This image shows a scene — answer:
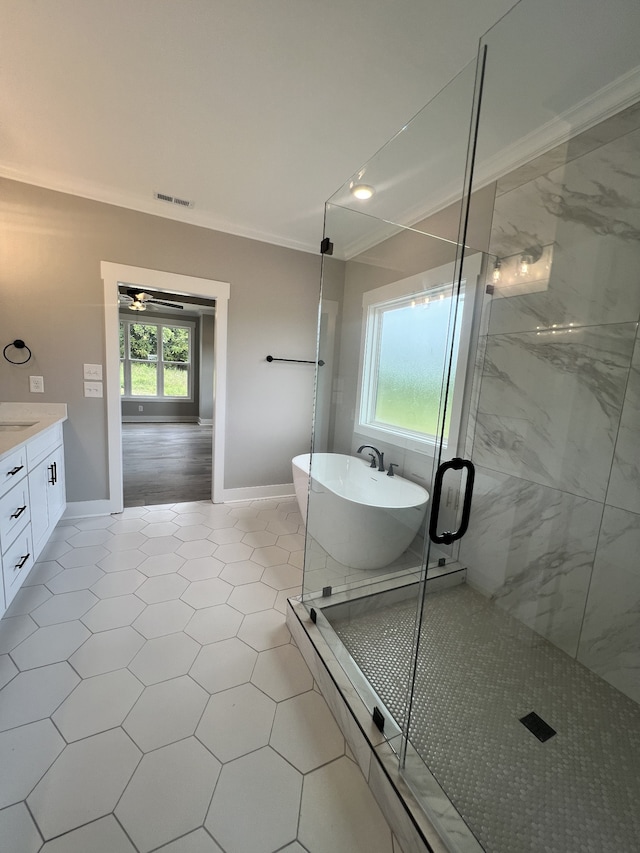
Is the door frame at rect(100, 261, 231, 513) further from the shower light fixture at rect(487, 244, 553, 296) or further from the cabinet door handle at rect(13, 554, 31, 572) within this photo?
the shower light fixture at rect(487, 244, 553, 296)

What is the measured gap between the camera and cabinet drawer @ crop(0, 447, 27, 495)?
153 centimetres

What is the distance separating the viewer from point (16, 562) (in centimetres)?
169

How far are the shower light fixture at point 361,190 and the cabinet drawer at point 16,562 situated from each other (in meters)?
2.76

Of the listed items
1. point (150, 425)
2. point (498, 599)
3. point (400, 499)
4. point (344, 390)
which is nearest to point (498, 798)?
point (498, 599)

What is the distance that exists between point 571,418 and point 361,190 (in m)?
1.86

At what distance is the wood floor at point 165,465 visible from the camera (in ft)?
11.6

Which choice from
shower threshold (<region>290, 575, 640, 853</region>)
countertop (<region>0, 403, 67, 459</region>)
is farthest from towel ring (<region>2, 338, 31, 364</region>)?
shower threshold (<region>290, 575, 640, 853</region>)

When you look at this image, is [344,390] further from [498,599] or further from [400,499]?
[498,599]

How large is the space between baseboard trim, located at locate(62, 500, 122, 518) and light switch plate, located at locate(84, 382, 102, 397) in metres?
0.91

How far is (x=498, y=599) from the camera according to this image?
6.54ft

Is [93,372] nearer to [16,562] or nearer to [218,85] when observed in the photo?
[16,562]

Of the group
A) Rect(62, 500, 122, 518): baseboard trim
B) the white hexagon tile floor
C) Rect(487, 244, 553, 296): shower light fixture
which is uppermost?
Rect(487, 244, 553, 296): shower light fixture

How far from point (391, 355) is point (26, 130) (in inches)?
98.9

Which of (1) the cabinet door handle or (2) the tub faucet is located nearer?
(1) the cabinet door handle
